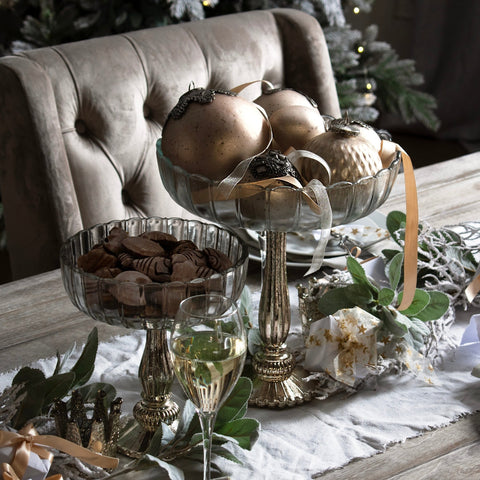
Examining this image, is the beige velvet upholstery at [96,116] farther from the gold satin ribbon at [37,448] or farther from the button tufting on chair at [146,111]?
the gold satin ribbon at [37,448]

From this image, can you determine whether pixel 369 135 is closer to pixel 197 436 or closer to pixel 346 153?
pixel 346 153

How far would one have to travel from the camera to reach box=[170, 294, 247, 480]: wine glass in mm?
563

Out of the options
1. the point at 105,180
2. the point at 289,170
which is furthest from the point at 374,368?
the point at 105,180

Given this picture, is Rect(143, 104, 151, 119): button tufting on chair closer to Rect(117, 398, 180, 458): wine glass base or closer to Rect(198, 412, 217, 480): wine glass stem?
Rect(117, 398, 180, 458): wine glass base

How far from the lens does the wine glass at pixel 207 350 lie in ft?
1.85

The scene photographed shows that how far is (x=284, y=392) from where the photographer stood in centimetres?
77

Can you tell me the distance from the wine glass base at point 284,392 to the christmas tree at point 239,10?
1.31 metres

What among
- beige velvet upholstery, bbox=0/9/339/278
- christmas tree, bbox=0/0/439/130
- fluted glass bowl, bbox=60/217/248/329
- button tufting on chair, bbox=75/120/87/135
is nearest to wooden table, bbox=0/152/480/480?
fluted glass bowl, bbox=60/217/248/329

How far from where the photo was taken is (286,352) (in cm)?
81

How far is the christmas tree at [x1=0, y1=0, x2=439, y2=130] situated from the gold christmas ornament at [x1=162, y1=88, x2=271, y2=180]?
122 cm

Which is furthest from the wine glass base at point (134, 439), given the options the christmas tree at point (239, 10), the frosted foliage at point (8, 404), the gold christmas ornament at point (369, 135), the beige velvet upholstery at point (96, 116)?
the christmas tree at point (239, 10)

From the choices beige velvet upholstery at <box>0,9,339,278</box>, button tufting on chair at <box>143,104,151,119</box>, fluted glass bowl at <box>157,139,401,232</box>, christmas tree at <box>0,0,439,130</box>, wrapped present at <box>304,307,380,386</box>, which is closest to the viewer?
fluted glass bowl at <box>157,139,401,232</box>

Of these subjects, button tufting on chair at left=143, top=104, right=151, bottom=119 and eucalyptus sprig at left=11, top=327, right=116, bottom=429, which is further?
button tufting on chair at left=143, top=104, right=151, bottom=119

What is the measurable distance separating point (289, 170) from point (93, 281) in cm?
21
